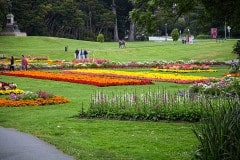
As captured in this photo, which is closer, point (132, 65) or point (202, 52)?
point (132, 65)

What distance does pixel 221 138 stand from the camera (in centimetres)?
752

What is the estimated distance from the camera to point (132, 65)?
41.2 m

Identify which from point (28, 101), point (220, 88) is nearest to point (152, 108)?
point (220, 88)

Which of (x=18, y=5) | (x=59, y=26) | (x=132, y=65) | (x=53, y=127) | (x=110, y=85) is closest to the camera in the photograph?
(x=53, y=127)

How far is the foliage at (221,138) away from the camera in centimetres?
747

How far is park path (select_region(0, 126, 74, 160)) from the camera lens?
955 cm

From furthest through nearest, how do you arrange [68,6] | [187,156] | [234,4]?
[68,6] → [234,4] → [187,156]

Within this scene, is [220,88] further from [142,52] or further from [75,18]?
[75,18]

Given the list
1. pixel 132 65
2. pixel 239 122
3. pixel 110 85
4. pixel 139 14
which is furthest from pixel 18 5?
pixel 239 122

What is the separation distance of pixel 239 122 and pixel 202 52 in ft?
152

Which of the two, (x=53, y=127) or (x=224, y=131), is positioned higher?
(x=224, y=131)

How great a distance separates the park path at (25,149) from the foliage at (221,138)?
9.57 ft

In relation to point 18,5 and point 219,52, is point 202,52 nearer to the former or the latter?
point 219,52

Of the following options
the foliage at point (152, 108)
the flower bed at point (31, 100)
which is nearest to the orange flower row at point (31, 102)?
the flower bed at point (31, 100)
